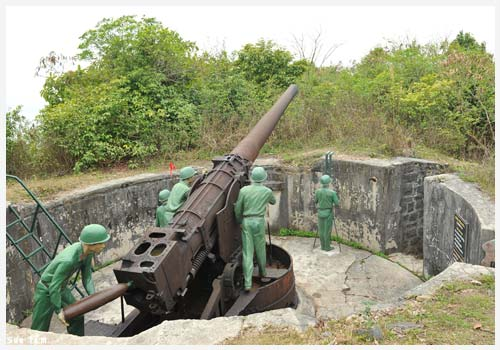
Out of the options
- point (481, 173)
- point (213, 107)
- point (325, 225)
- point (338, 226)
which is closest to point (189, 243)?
point (325, 225)

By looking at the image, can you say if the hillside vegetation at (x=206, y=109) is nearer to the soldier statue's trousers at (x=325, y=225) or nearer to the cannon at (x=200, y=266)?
the soldier statue's trousers at (x=325, y=225)

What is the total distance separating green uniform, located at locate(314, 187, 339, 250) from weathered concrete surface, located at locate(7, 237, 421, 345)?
0.51 metres

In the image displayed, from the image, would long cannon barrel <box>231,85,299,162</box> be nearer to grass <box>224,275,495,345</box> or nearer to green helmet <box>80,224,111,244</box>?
green helmet <box>80,224,111,244</box>

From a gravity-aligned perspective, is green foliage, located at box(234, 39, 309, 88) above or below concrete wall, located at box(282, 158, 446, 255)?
above

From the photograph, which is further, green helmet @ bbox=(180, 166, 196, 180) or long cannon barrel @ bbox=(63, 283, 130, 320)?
green helmet @ bbox=(180, 166, 196, 180)

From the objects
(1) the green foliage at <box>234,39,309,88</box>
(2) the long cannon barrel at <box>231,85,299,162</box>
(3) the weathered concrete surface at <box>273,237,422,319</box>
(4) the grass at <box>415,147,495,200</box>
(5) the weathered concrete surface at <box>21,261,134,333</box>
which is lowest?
(3) the weathered concrete surface at <box>273,237,422,319</box>

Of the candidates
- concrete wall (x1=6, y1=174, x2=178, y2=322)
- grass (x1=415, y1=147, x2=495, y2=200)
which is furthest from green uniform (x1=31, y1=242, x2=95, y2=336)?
grass (x1=415, y1=147, x2=495, y2=200)

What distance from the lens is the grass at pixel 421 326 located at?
326 centimetres

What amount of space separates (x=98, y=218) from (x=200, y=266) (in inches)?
130

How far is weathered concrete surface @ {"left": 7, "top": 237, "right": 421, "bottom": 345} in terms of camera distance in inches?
134

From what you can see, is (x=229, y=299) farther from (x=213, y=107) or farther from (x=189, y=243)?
(x=213, y=107)

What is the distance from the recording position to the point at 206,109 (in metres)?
12.0

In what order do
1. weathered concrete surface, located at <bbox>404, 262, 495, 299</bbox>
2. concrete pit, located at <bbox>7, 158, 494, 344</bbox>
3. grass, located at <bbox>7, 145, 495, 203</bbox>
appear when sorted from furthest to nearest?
grass, located at <bbox>7, 145, 495, 203</bbox> → concrete pit, located at <bbox>7, 158, 494, 344</bbox> → weathered concrete surface, located at <bbox>404, 262, 495, 299</bbox>

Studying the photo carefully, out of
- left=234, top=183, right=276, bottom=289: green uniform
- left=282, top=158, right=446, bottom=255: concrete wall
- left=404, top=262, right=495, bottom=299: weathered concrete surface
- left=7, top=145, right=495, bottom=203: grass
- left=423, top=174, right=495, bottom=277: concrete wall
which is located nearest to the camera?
left=404, top=262, right=495, bottom=299: weathered concrete surface
